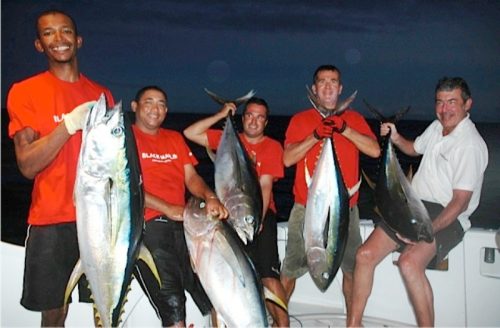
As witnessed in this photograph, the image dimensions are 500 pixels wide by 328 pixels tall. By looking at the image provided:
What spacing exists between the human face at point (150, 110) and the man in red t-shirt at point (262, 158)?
359 mm

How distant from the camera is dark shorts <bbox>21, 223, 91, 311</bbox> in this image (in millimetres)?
2225

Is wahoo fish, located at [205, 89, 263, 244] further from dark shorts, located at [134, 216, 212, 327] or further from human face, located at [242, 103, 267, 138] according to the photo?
dark shorts, located at [134, 216, 212, 327]

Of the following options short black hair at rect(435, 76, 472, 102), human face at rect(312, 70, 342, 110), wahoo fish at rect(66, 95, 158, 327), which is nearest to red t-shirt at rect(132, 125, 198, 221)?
wahoo fish at rect(66, 95, 158, 327)

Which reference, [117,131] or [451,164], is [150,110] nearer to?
[117,131]

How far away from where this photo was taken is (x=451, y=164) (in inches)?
102

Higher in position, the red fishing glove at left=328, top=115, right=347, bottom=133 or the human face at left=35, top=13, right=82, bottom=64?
the human face at left=35, top=13, right=82, bottom=64

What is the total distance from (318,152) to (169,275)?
1114 millimetres

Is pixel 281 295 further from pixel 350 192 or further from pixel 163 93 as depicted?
pixel 163 93

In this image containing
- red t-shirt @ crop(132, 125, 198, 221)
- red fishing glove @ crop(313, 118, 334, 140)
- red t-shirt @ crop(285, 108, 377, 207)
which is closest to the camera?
red t-shirt @ crop(132, 125, 198, 221)

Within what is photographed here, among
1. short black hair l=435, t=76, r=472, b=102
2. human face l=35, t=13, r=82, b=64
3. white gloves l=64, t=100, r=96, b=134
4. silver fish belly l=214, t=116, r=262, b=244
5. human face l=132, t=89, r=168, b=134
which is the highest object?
human face l=35, t=13, r=82, b=64

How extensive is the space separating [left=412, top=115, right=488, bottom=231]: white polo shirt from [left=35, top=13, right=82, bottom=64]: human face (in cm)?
190

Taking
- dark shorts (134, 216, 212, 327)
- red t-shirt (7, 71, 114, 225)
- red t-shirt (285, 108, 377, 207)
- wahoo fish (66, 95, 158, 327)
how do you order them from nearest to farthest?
1. wahoo fish (66, 95, 158, 327)
2. red t-shirt (7, 71, 114, 225)
3. dark shorts (134, 216, 212, 327)
4. red t-shirt (285, 108, 377, 207)

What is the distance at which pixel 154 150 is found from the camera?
2.55 meters

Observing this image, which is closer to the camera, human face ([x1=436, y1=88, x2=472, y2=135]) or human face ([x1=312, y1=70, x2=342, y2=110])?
human face ([x1=436, y1=88, x2=472, y2=135])
